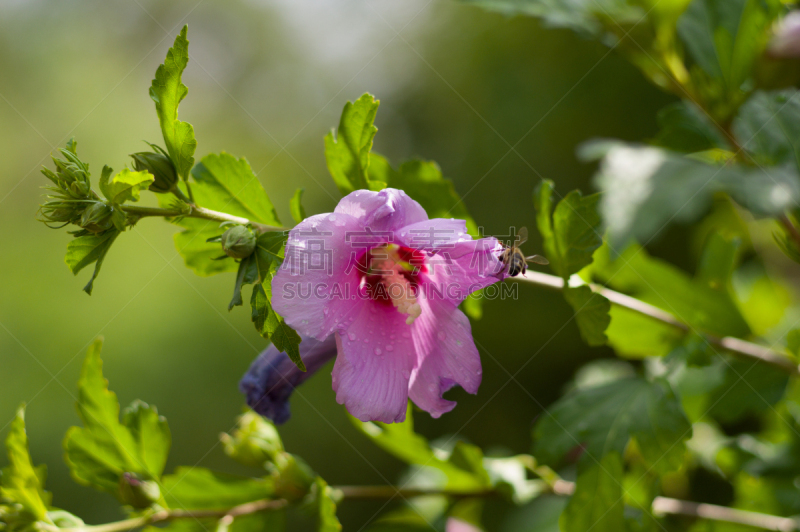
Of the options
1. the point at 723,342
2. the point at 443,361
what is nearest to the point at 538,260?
the point at 443,361

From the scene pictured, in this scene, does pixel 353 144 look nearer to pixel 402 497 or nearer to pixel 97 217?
pixel 97 217

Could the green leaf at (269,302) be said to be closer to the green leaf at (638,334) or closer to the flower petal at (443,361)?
the flower petal at (443,361)

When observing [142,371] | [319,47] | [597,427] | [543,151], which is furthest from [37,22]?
[597,427]

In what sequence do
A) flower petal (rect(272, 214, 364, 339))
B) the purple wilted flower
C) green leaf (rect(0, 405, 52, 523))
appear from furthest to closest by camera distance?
the purple wilted flower < green leaf (rect(0, 405, 52, 523)) < flower petal (rect(272, 214, 364, 339))

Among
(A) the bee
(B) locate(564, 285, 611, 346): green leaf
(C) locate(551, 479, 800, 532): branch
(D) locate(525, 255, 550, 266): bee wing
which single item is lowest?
(C) locate(551, 479, 800, 532): branch

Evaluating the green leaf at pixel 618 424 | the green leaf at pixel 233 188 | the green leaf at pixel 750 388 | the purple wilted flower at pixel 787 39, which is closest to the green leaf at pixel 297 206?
the green leaf at pixel 233 188

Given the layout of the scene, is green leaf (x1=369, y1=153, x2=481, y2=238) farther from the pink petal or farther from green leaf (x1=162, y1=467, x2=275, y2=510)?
green leaf (x1=162, y1=467, x2=275, y2=510)

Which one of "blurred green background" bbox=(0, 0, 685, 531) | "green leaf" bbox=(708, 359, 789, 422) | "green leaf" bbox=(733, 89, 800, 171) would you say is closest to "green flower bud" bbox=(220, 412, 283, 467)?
"green leaf" bbox=(708, 359, 789, 422)

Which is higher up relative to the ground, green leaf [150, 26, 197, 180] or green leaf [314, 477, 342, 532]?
green leaf [150, 26, 197, 180]
